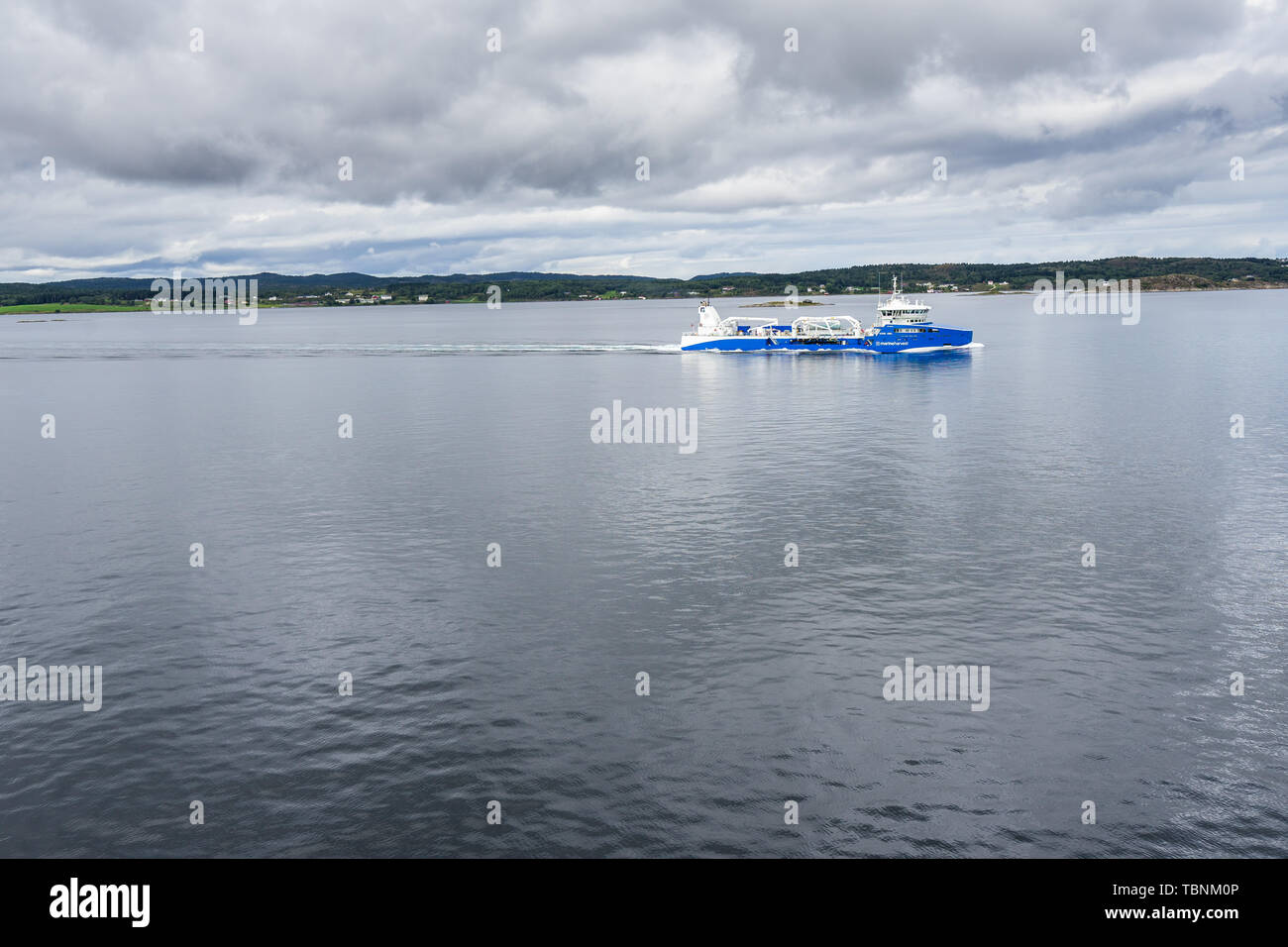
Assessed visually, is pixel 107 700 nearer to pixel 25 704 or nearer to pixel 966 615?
pixel 25 704

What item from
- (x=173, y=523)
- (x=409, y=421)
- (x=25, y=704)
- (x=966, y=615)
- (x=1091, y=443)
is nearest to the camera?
(x=25, y=704)

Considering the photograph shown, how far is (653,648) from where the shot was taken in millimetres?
49938

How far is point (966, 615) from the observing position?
5375cm

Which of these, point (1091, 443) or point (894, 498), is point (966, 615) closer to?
point (894, 498)

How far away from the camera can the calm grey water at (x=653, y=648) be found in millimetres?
34219

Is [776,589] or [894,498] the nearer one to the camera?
[776,589]

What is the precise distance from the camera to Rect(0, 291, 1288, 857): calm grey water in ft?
112
